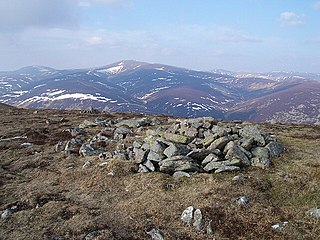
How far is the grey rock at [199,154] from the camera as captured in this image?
82.6ft

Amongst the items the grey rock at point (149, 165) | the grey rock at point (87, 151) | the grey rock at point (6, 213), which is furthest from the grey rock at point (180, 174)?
the grey rock at point (6, 213)

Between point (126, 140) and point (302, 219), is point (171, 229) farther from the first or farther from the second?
point (126, 140)

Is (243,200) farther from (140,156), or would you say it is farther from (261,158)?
(140,156)

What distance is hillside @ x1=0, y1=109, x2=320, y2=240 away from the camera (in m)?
17.1

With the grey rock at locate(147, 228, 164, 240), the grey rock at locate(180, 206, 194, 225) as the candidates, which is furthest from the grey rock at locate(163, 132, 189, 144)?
the grey rock at locate(147, 228, 164, 240)

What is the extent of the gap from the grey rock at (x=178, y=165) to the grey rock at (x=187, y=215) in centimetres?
515

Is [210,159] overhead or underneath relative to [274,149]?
underneath

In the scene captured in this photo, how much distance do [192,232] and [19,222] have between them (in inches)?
364

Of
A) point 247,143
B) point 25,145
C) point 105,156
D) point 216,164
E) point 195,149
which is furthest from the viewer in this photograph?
point 25,145

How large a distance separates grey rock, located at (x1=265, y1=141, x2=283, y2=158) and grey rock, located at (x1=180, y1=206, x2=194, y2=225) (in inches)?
414

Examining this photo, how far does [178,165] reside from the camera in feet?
78.1

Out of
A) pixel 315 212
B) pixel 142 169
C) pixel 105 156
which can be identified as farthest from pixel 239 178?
pixel 105 156

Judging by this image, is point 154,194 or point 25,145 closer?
point 154,194

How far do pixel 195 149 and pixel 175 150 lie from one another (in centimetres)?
184
